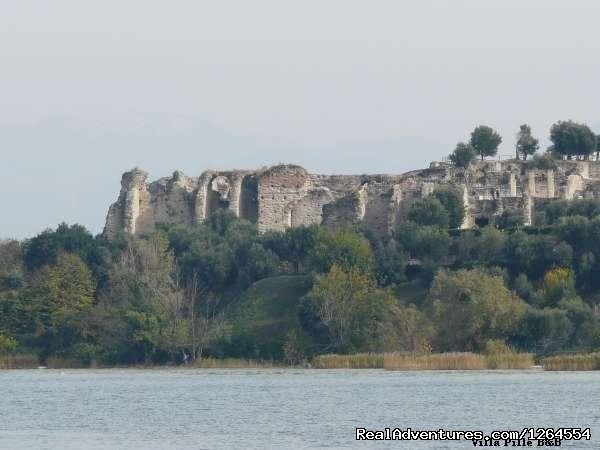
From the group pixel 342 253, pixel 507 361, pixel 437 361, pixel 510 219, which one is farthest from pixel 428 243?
pixel 507 361

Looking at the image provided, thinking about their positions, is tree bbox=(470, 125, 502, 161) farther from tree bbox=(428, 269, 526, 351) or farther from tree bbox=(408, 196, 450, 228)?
tree bbox=(428, 269, 526, 351)

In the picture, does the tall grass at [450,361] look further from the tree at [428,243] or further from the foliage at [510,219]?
the foliage at [510,219]

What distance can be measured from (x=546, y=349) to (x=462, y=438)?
24473mm

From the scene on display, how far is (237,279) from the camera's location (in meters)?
73.4

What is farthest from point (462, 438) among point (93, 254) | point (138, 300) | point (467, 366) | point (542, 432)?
point (93, 254)

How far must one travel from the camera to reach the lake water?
1414 inches

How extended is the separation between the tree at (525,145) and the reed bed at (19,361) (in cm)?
2730

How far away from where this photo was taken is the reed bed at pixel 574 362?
53281mm

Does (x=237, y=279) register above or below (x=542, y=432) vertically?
above

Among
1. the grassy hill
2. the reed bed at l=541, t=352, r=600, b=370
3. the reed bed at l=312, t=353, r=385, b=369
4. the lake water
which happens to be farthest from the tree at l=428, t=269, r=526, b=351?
the grassy hill

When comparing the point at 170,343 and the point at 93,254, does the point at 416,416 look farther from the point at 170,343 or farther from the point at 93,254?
the point at 93,254

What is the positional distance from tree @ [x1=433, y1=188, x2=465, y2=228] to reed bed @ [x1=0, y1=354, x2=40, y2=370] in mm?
17872

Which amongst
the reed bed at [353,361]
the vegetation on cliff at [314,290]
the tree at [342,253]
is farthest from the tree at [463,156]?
the reed bed at [353,361]

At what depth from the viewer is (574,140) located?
271ft
